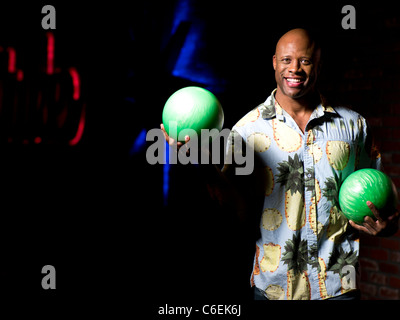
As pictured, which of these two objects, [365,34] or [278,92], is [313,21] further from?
[278,92]

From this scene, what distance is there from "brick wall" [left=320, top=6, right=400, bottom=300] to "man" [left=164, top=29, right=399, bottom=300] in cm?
114

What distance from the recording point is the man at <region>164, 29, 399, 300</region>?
1.67 m

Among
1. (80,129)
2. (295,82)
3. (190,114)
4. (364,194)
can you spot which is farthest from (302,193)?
(80,129)

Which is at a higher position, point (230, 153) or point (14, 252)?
point (230, 153)

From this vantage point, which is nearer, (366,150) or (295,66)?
(295,66)

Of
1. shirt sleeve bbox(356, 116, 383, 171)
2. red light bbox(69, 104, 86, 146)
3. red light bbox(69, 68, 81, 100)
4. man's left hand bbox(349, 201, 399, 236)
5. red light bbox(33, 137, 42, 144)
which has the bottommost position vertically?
man's left hand bbox(349, 201, 399, 236)

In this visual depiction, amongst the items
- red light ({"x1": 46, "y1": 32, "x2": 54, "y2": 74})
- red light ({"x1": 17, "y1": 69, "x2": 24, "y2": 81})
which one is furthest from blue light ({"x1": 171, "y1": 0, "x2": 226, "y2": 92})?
red light ({"x1": 17, "y1": 69, "x2": 24, "y2": 81})

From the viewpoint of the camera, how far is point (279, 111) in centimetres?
178

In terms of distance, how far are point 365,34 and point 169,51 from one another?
1.43 meters

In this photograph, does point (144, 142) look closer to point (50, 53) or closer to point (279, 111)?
point (50, 53)

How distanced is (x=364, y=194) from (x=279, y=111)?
0.51 metres

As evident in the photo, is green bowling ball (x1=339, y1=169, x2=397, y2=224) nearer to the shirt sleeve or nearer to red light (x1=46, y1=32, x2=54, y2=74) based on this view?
the shirt sleeve
